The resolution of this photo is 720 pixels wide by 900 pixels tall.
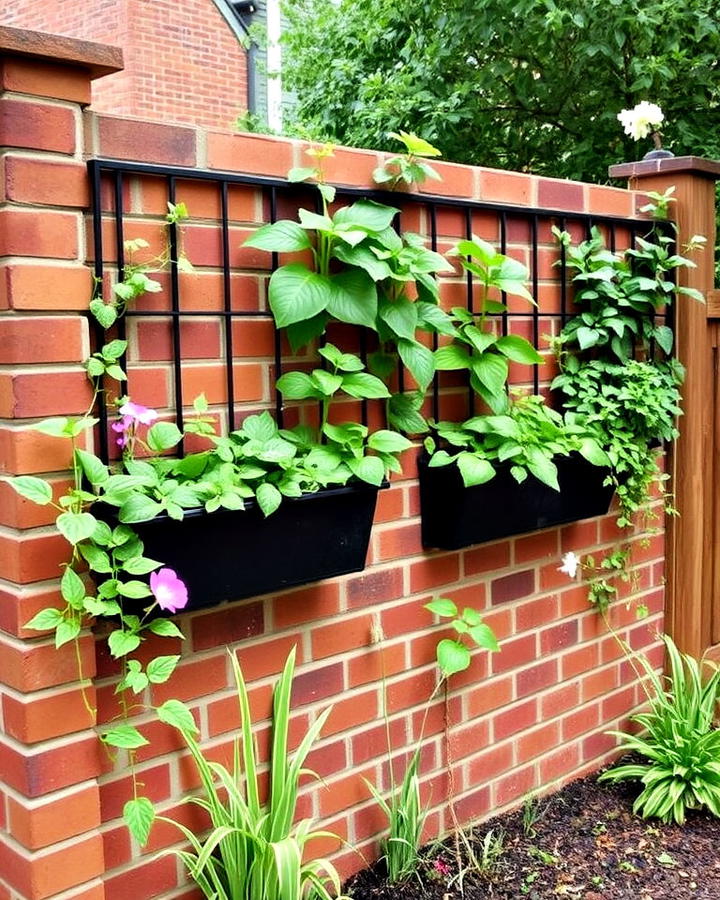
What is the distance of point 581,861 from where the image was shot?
7.06ft

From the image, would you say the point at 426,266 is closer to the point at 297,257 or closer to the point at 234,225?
the point at 297,257

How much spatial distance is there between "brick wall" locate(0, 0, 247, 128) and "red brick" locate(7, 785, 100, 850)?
9174 mm

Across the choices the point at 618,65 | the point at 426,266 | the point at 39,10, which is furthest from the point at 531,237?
the point at 39,10

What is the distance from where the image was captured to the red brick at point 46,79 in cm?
139

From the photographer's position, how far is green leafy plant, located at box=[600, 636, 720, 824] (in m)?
2.39

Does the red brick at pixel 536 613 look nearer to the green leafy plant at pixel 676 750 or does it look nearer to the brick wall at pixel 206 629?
the brick wall at pixel 206 629

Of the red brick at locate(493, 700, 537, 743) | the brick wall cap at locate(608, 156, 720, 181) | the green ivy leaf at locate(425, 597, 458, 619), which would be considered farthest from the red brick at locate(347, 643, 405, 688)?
the brick wall cap at locate(608, 156, 720, 181)

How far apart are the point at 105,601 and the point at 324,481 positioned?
1.44ft

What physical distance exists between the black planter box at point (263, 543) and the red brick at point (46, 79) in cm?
65

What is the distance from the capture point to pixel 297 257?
182 centimetres

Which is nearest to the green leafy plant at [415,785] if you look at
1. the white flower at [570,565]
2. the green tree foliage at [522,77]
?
the white flower at [570,565]

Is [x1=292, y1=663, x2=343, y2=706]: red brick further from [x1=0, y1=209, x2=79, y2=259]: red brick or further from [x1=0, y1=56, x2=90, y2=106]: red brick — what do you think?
[x1=0, y1=56, x2=90, y2=106]: red brick

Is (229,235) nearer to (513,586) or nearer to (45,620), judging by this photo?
(45,620)

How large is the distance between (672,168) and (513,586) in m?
1.35
